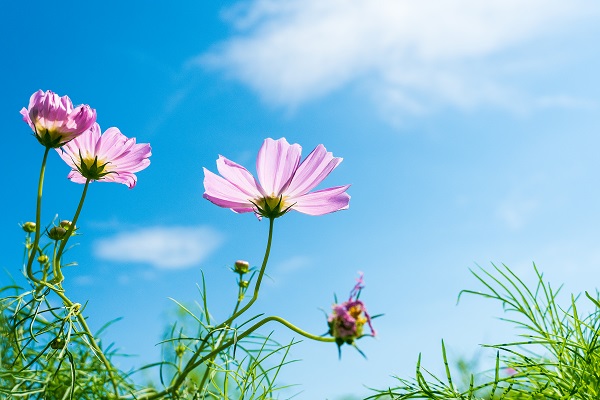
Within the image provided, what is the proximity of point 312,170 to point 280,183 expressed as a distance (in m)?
0.04

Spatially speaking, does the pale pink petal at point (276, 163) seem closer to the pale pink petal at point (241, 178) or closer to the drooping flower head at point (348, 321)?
the pale pink petal at point (241, 178)

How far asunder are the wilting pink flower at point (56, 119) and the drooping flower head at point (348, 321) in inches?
16.9

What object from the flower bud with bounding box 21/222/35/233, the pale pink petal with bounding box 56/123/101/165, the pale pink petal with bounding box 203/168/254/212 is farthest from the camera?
the flower bud with bounding box 21/222/35/233

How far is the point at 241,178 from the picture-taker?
78 cm

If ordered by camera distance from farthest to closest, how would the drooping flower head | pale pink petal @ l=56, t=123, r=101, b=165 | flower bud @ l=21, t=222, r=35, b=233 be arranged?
flower bud @ l=21, t=222, r=35, b=233 → pale pink petal @ l=56, t=123, r=101, b=165 → the drooping flower head

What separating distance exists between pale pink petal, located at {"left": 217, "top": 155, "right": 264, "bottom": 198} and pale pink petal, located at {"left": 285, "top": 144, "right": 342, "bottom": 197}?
0.04 metres

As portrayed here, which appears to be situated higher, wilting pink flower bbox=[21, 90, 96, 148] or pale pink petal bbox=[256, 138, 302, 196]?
wilting pink flower bbox=[21, 90, 96, 148]

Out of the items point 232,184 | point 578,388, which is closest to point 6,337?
point 232,184

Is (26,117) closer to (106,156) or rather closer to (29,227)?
(106,156)

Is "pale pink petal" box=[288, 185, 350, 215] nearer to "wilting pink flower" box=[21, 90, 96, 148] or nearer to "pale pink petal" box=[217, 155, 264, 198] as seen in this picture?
Result: "pale pink petal" box=[217, 155, 264, 198]

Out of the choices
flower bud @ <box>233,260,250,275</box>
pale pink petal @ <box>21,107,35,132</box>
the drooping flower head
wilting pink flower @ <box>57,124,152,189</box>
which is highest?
pale pink petal @ <box>21,107,35,132</box>

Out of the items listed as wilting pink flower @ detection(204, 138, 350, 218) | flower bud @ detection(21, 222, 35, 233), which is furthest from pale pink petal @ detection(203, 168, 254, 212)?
flower bud @ detection(21, 222, 35, 233)

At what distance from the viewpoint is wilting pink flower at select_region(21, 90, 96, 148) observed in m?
0.81

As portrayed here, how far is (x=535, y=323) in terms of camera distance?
3.49ft
